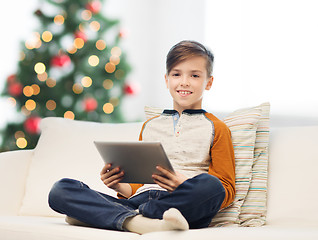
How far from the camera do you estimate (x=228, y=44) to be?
3.52m

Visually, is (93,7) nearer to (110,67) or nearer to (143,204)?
(110,67)

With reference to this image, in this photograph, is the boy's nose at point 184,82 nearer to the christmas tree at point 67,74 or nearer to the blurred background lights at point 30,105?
the christmas tree at point 67,74

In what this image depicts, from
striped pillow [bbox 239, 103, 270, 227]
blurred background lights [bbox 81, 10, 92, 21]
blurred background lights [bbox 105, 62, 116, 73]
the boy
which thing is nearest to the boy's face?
the boy

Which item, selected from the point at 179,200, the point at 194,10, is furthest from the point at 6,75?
the point at 179,200

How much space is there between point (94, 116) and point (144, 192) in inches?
80.6

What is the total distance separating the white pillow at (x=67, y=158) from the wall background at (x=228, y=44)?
4.96 feet

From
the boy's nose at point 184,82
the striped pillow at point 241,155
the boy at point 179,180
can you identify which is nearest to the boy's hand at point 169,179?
the boy at point 179,180

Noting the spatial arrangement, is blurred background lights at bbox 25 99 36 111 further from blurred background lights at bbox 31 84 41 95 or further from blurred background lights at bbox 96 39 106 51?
blurred background lights at bbox 96 39 106 51

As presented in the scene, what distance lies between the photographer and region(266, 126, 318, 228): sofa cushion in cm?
160

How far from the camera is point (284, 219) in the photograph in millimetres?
1599

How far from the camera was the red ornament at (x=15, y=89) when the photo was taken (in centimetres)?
333

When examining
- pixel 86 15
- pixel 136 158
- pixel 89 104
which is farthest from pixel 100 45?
pixel 136 158

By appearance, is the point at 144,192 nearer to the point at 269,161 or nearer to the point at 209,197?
the point at 209,197

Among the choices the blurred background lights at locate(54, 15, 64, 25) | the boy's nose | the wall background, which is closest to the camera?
the boy's nose
